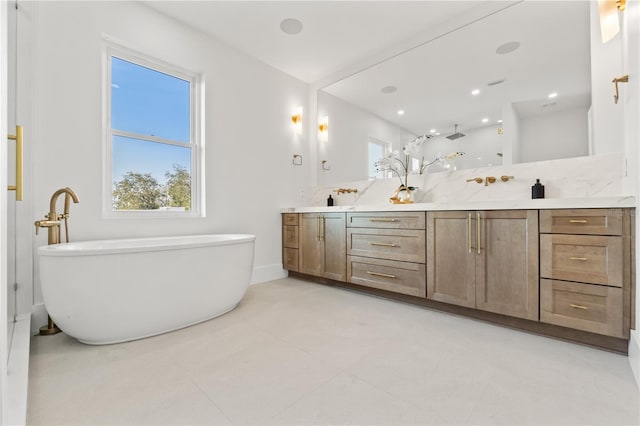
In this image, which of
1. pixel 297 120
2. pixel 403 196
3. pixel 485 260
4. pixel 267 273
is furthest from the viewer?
pixel 297 120

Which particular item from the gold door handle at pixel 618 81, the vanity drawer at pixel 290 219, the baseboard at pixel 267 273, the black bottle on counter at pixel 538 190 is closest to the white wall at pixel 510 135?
the black bottle on counter at pixel 538 190

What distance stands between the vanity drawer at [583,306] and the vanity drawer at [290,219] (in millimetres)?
2351

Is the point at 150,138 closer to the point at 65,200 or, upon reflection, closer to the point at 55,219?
the point at 65,200

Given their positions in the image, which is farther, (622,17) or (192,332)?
(192,332)

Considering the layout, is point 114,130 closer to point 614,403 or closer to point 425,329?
point 425,329

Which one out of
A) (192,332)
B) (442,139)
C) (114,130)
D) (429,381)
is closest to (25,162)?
(114,130)

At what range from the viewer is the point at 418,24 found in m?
2.77

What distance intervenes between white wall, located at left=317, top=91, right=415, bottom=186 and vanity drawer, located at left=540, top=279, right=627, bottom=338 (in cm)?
189

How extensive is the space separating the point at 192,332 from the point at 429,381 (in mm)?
1464

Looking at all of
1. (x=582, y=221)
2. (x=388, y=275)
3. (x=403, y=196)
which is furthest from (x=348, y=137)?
(x=582, y=221)

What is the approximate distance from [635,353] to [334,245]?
6.97ft

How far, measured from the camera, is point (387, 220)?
101 inches

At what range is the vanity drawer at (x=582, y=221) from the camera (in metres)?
1.56

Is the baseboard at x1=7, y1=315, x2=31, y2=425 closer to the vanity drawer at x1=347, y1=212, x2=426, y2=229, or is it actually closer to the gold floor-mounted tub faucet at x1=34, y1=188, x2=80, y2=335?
the gold floor-mounted tub faucet at x1=34, y1=188, x2=80, y2=335
